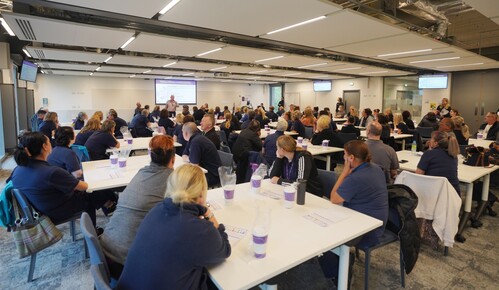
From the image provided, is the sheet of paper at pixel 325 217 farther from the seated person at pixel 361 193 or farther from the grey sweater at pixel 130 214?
the grey sweater at pixel 130 214

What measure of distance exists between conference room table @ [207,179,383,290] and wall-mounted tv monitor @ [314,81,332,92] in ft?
46.2

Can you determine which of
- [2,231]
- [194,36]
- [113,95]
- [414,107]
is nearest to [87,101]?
[113,95]

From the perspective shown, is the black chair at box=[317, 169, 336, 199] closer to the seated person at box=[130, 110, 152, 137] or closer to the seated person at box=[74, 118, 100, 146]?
the seated person at box=[74, 118, 100, 146]

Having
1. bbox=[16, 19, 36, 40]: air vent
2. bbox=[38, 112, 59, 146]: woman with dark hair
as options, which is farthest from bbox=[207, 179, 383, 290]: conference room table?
bbox=[38, 112, 59, 146]: woman with dark hair

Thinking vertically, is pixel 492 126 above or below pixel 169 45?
below

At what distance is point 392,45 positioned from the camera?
6.16 meters

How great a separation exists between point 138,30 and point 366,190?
14.9 feet

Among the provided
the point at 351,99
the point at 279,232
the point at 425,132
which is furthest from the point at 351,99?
the point at 279,232

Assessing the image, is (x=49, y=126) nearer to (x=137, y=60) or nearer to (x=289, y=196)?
(x=137, y=60)

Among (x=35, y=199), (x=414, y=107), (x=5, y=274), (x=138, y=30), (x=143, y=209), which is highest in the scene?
(x=138, y=30)

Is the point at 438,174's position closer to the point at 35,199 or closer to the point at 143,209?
the point at 143,209

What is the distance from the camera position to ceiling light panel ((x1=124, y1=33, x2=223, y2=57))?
5.50 m

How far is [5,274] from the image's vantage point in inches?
104

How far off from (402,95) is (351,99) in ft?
7.79
